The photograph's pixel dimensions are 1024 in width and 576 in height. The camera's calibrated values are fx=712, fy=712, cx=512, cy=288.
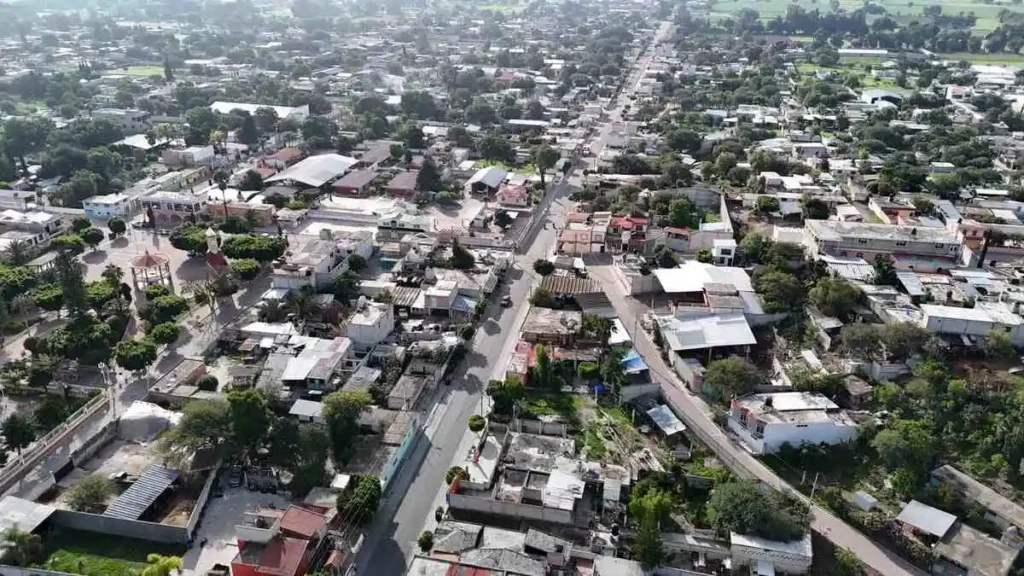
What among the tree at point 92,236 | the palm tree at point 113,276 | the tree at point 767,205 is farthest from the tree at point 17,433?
the tree at point 767,205

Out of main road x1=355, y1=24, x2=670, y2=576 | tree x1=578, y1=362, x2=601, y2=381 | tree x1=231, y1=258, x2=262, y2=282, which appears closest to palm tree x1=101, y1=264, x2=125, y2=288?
tree x1=231, y1=258, x2=262, y2=282

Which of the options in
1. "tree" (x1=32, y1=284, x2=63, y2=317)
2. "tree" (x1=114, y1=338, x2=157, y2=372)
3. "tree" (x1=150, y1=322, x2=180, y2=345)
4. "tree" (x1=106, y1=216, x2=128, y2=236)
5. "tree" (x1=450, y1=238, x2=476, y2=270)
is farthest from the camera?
"tree" (x1=106, y1=216, x2=128, y2=236)

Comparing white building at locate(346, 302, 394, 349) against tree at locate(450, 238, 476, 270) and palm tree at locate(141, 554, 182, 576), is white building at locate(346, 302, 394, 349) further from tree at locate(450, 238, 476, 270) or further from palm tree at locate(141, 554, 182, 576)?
palm tree at locate(141, 554, 182, 576)

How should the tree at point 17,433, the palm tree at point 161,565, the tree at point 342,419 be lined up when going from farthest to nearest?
1. the tree at point 342,419
2. the tree at point 17,433
3. the palm tree at point 161,565

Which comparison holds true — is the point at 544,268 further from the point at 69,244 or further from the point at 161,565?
the point at 69,244

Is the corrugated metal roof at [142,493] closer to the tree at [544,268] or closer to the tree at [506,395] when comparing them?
the tree at [506,395]

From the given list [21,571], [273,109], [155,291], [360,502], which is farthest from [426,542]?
[273,109]
